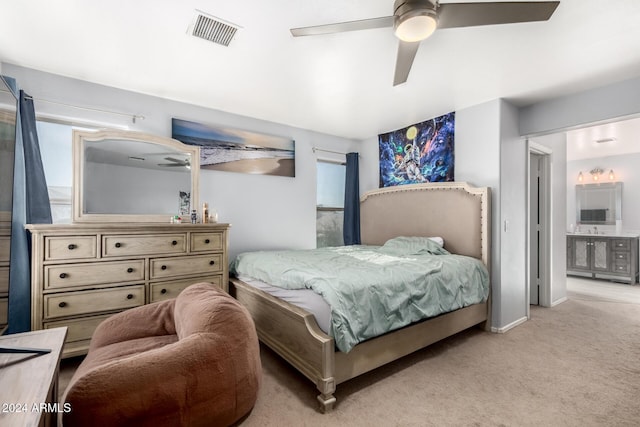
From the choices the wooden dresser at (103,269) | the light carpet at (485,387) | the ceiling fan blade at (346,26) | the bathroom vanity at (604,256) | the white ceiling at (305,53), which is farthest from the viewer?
the bathroom vanity at (604,256)

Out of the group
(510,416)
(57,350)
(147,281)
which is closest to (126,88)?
(147,281)

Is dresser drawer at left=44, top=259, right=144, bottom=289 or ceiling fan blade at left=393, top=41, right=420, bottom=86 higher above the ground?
ceiling fan blade at left=393, top=41, right=420, bottom=86

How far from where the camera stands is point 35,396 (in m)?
0.90

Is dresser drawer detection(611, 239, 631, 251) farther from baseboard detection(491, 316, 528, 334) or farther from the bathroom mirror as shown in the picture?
baseboard detection(491, 316, 528, 334)

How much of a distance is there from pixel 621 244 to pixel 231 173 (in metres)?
6.72

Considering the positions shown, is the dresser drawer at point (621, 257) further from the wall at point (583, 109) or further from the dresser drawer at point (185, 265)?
the dresser drawer at point (185, 265)

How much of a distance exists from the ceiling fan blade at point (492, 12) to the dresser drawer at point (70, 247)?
2829 mm

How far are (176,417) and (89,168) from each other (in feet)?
7.78

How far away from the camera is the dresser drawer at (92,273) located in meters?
2.10

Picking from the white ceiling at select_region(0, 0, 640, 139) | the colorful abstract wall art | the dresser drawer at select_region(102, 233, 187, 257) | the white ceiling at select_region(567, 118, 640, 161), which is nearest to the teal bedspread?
the dresser drawer at select_region(102, 233, 187, 257)

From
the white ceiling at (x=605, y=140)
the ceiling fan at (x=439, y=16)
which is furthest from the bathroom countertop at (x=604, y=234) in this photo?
Answer: the ceiling fan at (x=439, y=16)

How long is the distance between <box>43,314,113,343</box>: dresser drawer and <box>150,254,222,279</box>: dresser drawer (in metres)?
0.51

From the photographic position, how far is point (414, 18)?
1.50 meters

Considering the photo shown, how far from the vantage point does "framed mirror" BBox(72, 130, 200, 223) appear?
2.56 meters
